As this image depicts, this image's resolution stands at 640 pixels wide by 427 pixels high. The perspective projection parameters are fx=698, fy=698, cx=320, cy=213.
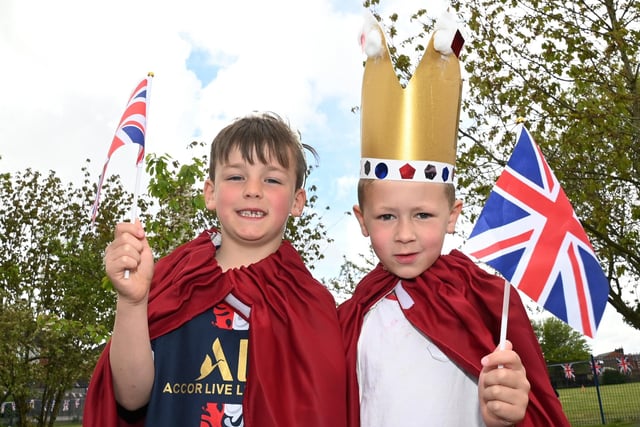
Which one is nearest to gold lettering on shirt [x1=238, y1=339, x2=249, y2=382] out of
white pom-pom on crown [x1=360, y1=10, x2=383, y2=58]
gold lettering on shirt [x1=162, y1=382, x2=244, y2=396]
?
gold lettering on shirt [x1=162, y1=382, x2=244, y2=396]

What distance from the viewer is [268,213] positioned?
131 inches

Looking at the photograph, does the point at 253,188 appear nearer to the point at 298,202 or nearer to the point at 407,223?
the point at 298,202

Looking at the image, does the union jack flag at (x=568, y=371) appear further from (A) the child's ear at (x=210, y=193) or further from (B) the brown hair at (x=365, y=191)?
(A) the child's ear at (x=210, y=193)

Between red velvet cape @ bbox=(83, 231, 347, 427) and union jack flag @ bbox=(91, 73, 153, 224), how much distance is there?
56cm

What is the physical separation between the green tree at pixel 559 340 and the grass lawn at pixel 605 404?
48699 millimetres

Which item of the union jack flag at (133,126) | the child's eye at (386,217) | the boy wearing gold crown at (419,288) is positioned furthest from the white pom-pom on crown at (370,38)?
the union jack flag at (133,126)

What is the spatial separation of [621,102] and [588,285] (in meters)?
9.08

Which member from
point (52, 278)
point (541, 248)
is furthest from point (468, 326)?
point (52, 278)

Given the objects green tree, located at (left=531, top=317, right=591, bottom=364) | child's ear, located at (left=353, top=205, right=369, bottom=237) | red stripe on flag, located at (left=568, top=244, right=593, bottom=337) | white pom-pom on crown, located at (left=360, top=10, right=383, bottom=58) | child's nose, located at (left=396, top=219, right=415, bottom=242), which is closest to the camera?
red stripe on flag, located at (left=568, top=244, right=593, bottom=337)

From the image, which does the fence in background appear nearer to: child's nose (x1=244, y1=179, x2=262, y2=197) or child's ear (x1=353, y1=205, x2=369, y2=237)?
child's ear (x1=353, y1=205, x2=369, y2=237)

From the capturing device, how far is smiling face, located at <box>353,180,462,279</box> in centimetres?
331

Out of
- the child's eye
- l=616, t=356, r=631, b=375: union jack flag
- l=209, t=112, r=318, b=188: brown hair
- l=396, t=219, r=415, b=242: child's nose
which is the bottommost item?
l=396, t=219, r=415, b=242: child's nose

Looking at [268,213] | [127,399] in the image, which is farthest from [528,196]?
[127,399]

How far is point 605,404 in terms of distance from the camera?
88.8 feet
